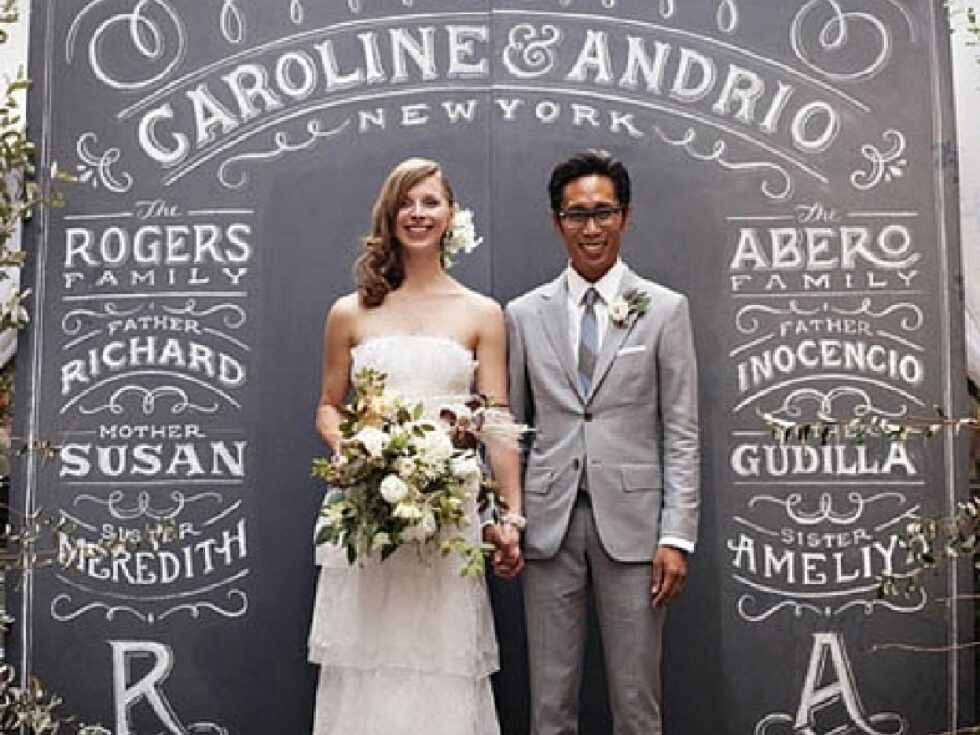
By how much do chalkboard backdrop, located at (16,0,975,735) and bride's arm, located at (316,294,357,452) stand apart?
0.54m

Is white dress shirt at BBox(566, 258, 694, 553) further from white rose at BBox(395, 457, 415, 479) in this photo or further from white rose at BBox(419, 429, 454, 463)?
white rose at BBox(395, 457, 415, 479)

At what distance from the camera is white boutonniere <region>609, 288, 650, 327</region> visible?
3.69m

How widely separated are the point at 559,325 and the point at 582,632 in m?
0.86

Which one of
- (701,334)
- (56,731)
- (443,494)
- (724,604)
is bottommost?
(56,731)

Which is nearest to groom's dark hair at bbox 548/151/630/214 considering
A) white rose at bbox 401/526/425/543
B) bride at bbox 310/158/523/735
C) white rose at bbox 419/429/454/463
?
bride at bbox 310/158/523/735

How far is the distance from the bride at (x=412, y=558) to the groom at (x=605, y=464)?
112 mm

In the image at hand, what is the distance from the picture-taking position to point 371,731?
136 inches

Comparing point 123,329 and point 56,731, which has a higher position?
point 123,329

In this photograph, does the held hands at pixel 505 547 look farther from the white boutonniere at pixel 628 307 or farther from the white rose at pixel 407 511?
the white boutonniere at pixel 628 307

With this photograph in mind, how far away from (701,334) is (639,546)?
0.96 m

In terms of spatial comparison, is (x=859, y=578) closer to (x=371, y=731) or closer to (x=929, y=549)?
(x=929, y=549)

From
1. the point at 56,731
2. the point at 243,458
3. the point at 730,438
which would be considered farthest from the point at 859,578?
the point at 56,731

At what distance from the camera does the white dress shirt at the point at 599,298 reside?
3735mm

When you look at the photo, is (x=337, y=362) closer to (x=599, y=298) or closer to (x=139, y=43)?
(x=599, y=298)
